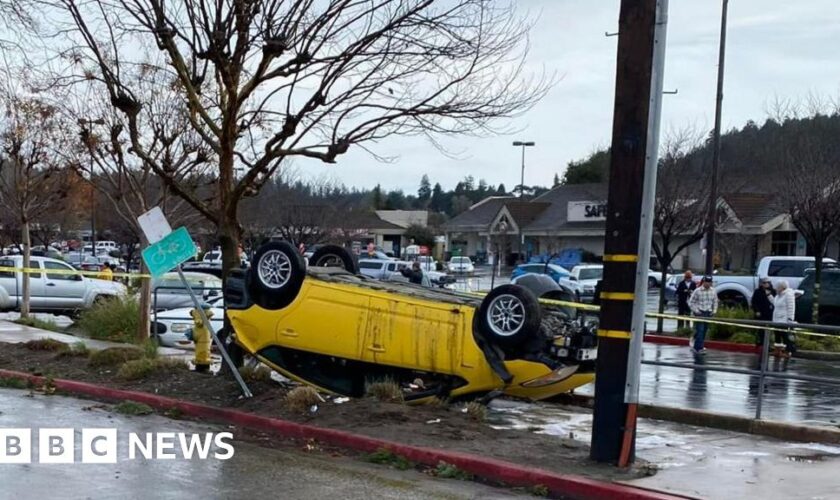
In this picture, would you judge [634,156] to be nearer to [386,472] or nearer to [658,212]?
[386,472]

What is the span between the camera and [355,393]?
1132 centimetres

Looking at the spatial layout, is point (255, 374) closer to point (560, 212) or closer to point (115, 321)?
point (115, 321)

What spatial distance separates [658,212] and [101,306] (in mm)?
14815

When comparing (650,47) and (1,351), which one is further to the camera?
(1,351)

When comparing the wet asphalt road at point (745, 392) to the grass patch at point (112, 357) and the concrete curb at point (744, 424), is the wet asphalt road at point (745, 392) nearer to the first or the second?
the concrete curb at point (744, 424)

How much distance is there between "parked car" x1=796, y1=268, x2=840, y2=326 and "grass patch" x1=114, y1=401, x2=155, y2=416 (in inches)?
680

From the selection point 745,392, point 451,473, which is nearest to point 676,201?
point 745,392

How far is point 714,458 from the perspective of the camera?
9148 mm

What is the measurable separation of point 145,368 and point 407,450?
5.05m

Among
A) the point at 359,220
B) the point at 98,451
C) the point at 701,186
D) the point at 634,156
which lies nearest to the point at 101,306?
the point at 98,451

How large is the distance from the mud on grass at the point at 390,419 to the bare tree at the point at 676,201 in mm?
15811

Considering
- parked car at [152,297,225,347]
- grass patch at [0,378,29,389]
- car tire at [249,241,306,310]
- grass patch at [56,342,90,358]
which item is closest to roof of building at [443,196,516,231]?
parked car at [152,297,225,347]

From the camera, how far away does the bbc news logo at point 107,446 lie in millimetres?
8523

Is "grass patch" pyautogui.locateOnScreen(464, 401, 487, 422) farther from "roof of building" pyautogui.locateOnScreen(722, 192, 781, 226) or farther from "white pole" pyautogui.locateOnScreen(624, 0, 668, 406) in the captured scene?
"roof of building" pyautogui.locateOnScreen(722, 192, 781, 226)
